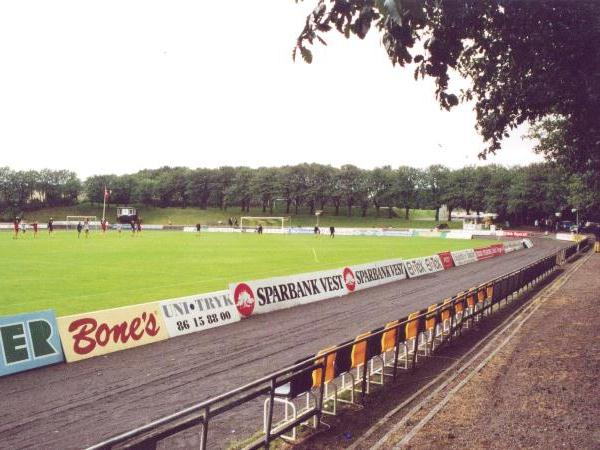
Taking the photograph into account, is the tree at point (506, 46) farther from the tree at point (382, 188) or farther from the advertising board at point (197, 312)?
the tree at point (382, 188)

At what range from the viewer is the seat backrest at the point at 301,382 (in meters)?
6.75

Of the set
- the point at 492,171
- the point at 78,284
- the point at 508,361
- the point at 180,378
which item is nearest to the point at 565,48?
the point at 508,361

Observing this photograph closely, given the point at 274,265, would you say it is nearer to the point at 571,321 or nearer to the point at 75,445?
the point at 571,321

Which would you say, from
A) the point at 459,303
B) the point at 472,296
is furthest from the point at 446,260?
the point at 459,303

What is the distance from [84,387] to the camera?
953cm

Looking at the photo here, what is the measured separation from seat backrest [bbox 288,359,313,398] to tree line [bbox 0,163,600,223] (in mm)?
111447

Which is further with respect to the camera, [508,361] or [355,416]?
[508,361]

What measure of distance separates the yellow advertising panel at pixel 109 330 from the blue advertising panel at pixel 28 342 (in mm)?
216

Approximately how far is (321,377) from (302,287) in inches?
460

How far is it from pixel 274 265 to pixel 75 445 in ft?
75.0

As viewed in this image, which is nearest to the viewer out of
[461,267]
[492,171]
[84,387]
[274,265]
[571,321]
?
[84,387]

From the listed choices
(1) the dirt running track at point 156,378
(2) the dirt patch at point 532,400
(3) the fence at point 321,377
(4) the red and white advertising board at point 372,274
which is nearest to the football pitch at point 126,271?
(4) the red and white advertising board at point 372,274

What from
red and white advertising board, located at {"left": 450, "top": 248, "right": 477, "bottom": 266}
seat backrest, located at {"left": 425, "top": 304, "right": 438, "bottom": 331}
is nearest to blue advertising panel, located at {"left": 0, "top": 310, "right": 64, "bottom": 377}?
seat backrest, located at {"left": 425, "top": 304, "right": 438, "bottom": 331}

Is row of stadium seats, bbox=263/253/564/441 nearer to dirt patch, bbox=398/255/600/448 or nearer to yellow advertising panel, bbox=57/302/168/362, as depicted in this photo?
dirt patch, bbox=398/255/600/448
